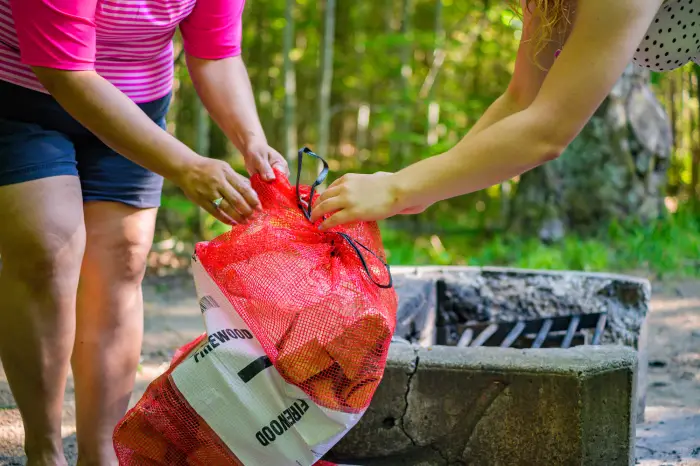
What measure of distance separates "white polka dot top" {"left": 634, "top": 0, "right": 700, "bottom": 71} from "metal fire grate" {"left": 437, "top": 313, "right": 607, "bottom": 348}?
3.84ft

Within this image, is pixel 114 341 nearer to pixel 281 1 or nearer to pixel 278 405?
pixel 278 405

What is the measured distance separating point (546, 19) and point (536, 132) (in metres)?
0.31

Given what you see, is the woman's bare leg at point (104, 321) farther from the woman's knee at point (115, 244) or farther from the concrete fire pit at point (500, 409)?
the concrete fire pit at point (500, 409)

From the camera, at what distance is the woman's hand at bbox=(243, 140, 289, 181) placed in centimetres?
211

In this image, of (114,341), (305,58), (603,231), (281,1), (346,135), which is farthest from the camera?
(346,135)

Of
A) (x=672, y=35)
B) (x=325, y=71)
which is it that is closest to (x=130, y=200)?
(x=672, y=35)

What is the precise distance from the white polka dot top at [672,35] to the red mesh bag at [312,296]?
0.88 metres

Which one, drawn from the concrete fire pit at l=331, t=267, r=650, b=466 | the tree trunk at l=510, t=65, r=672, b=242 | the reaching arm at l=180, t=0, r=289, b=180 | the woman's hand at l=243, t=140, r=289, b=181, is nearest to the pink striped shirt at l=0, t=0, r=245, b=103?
the reaching arm at l=180, t=0, r=289, b=180

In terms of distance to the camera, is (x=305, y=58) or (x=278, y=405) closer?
(x=278, y=405)

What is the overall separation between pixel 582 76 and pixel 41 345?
147 cm

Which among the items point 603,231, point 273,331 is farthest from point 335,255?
point 603,231

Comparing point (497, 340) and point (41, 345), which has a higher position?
point (41, 345)

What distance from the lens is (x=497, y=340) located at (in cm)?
303

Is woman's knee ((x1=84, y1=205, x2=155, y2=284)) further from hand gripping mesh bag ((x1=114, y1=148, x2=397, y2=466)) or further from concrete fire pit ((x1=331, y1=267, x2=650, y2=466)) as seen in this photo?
concrete fire pit ((x1=331, y1=267, x2=650, y2=466))
